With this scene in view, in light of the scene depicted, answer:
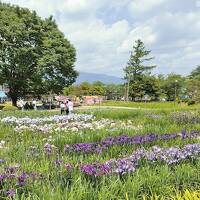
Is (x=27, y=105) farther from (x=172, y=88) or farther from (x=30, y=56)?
(x=172, y=88)

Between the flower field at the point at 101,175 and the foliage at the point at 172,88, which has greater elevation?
the foliage at the point at 172,88

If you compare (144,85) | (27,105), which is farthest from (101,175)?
(144,85)

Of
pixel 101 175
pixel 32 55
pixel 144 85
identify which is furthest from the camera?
pixel 144 85

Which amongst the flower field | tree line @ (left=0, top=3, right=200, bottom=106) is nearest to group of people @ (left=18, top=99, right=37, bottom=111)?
tree line @ (left=0, top=3, right=200, bottom=106)

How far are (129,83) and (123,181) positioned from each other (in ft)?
240

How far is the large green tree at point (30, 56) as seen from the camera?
157 feet

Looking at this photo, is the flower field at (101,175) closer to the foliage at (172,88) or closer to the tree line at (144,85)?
the tree line at (144,85)

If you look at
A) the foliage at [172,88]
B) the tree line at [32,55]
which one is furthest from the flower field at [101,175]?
the foliage at [172,88]

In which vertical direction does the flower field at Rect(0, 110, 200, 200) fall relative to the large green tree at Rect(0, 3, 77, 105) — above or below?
below

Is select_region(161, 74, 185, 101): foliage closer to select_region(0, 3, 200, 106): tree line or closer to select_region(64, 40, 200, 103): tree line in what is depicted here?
select_region(64, 40, 200, 103): tree line

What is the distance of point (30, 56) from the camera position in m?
48.0

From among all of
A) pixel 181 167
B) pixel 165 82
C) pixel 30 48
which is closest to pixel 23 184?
pixel 181 167

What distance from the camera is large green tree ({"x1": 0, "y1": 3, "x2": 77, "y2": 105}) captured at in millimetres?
48000

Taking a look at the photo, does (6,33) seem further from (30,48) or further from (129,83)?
(129,83)
